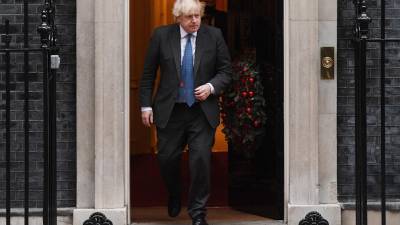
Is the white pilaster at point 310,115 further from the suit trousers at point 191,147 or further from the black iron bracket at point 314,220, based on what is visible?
the suit trousers at point 191,147

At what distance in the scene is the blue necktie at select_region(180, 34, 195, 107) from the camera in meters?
7.68

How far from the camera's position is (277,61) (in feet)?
26.9

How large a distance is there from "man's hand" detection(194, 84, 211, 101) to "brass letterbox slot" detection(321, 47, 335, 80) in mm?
1066

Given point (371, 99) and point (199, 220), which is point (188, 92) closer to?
point (199, 220)

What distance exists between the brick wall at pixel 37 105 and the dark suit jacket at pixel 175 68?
0.70 m

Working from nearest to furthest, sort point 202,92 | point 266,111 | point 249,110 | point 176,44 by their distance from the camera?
point 202,92 < point 176,44 < point 249,110 < point 266,111

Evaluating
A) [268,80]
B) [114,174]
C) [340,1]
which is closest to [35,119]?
[114,174]

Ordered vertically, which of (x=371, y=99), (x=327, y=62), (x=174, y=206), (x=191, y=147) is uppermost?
(x=327, y=62)

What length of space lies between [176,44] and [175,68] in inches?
8.4

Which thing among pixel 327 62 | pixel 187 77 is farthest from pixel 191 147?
pixel 327 62

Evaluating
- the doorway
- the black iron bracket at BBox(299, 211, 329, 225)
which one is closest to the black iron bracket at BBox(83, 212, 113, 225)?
the doorway

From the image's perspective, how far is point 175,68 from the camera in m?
7.71

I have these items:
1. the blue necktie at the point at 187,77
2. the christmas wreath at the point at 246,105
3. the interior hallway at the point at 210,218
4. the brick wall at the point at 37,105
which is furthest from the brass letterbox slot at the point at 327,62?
the brick wall at the point at 37,105

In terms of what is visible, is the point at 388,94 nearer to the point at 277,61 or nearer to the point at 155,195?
the point at 277,61
